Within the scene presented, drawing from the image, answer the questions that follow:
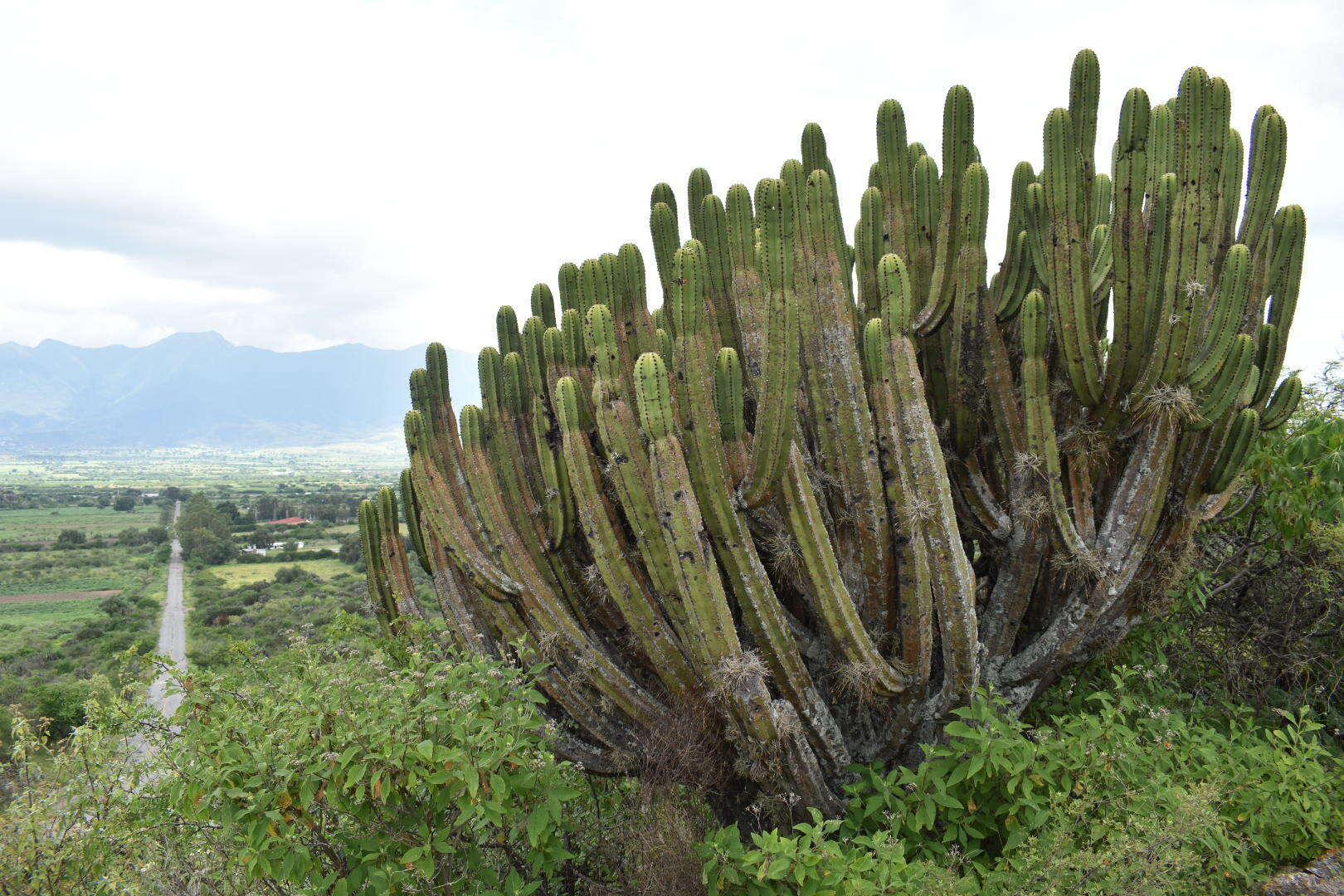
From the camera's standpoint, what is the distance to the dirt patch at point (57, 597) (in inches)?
1921

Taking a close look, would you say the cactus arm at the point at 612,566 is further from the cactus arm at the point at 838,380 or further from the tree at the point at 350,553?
the tree at the point at 350,553

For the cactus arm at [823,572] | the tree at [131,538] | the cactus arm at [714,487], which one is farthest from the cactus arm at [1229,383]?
the tree at [131,538]

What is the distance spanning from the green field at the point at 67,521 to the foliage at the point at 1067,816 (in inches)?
3549

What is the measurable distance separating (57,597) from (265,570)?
40.2ft

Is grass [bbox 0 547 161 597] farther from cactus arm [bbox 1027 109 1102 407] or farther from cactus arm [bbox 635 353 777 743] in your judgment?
cactus arm [bbox 1027 109 1102 407]

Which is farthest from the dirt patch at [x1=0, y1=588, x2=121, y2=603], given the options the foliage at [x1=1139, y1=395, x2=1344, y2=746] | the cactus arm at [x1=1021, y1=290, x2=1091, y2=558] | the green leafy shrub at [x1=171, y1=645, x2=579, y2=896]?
the foliage at [x1=1139, y1=395, x2=1344, y2=746]

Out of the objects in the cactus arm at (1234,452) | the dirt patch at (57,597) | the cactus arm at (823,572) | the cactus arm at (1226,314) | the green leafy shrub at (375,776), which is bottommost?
the dirt patch at (57,597)

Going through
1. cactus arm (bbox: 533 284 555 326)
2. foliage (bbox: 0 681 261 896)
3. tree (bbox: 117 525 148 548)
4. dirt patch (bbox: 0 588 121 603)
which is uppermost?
cactus arm (bbox: 533 284 555 326)

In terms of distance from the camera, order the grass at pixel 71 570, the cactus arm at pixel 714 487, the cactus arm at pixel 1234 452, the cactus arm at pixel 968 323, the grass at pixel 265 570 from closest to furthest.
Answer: the cactus arm at pixel 714 487 < the cactus arm at pixel 1234 452 < the cactus arm at pixel 968 323 < the grass at pixel 265 570 < the grass at pixel 71 570

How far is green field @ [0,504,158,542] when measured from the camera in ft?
246

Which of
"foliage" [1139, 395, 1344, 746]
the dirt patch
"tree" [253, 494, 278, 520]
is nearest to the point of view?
"foliage" [1139, 395, 1344, 746]

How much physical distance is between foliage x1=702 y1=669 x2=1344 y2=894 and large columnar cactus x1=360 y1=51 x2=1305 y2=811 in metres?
0.49

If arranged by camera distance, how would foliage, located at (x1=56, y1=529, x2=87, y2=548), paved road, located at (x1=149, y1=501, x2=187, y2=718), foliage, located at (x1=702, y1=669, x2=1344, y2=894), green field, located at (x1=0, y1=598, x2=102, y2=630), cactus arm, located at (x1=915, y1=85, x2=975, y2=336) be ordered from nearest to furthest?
foliage, located at (x1=702, y1=669, x2=1344, y2=894) → cactus arm, located at (x1=915, y1=85, x2=975, y2=336) → paved road, located at (x1=149, y1=501, x2=187, y2=718) → green field, located at (x1=0, y1=598, x2=102, y2=630) → foliage, located at (x1=56, y1=529, x2=87, y2=548)

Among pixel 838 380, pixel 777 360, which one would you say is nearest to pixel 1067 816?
pixel 838 380
